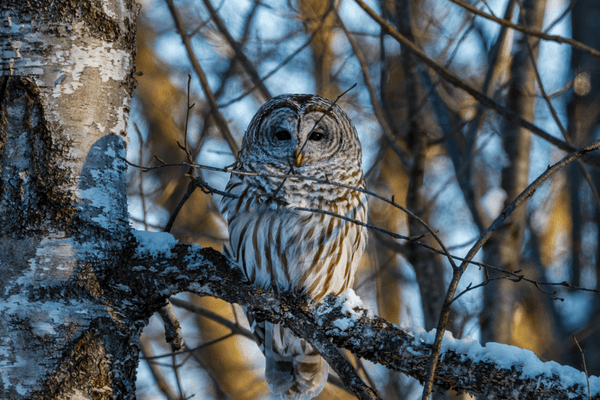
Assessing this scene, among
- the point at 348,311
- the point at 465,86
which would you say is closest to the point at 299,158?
the point at 465,86

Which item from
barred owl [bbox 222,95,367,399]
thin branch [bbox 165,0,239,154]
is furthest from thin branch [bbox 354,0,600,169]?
thin branch [bbox 165,0,239,154]

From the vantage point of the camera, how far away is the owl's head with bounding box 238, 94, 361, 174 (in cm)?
292

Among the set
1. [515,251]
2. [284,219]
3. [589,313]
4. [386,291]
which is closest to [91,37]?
[284,219]

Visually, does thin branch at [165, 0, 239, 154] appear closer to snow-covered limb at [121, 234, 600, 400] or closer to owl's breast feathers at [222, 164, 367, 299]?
owl's breast feathers at [222, 164, 367, 299]

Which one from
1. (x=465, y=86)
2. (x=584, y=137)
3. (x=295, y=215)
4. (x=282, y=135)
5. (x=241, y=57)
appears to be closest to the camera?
(x=465, y=86)

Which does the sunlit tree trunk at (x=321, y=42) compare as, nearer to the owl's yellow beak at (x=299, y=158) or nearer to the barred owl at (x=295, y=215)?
the barred owl at (x=295, y=215)

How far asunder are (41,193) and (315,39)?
12.3 ft

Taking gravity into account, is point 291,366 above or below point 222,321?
below

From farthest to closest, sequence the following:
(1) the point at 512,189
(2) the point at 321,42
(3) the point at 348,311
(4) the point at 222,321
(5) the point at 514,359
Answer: (2) the point at 321,42
(1) the point at 512,189
(4) the point at 222,321
(3) the point at 348,311
(5) the point at 514,359

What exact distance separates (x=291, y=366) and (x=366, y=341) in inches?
62.9

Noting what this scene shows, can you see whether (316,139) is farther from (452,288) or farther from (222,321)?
(452,288)

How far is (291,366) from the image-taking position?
3.27m

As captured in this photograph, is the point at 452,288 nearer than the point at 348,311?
Yes

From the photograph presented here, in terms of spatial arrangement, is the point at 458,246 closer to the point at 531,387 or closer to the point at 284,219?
the point at 284,219
